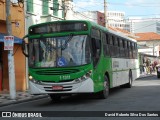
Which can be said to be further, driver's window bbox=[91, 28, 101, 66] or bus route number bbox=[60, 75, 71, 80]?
driver's window bbox=[91, 28, 101, 66]

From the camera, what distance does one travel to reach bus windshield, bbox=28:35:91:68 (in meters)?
15.3

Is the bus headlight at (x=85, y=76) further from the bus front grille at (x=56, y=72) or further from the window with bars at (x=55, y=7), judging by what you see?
the window with bars at (x=55, y=7)

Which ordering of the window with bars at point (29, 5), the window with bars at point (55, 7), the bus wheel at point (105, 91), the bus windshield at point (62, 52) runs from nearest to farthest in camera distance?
the bus windshield at point (62, 52), the bus wheel at point (105, 91), the window with bars at point (29, 5), the window with bars at point (55, 7)

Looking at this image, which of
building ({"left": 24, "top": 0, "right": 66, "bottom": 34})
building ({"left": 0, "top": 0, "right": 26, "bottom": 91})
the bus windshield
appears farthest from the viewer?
building ({"left": 24, "top": 0, "right": 66, "bottom": 34})

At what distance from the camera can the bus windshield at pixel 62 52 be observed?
15.3 m

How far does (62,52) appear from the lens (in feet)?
50.3

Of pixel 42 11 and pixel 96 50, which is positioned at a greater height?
pixel 42 11

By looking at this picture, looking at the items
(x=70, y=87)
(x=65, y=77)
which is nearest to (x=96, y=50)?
(x=65, y=77)

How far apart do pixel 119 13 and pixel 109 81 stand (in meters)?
62.6

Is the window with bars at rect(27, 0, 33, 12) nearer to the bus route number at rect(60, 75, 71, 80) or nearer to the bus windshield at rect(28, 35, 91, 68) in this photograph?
the bus windshield at rect(28, 35, 91, 68)

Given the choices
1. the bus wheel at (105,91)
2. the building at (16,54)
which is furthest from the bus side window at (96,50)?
the building at (16,54)

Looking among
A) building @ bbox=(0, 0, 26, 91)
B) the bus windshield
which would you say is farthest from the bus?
building @ bbox=(0, 0, 26, 91)

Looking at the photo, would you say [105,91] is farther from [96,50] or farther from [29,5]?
[29,5]

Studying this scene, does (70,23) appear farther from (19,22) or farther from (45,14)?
(45,14)
